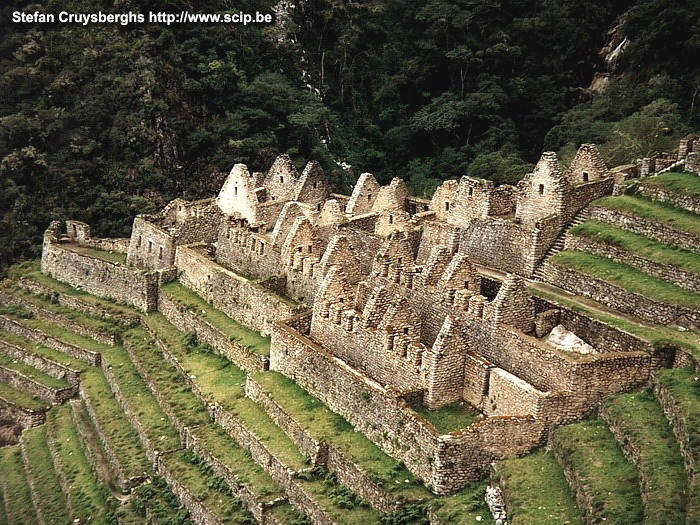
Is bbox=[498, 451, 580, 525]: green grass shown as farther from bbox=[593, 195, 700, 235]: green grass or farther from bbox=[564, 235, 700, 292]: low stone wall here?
bbox=[593, 195, 700, 235]: green grass

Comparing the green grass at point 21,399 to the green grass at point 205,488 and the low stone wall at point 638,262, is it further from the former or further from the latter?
the low stone wall at point 638,262

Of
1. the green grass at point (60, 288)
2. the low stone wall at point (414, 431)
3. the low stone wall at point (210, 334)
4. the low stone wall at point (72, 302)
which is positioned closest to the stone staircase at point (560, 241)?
the low stone wall at point (414, 431)

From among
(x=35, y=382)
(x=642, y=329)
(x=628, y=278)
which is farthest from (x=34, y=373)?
(x=642, y=329)

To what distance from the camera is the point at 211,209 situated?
3506 cm

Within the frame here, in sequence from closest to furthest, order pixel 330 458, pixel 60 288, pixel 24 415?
pixel 330 458 → pixel 24 415 → pixel 60 288

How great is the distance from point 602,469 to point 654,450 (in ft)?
3.23

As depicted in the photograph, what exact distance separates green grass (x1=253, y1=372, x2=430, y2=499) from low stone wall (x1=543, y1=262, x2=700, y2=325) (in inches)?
263

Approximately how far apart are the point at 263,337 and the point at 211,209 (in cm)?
838

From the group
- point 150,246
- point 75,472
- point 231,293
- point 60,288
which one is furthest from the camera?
point 60,288

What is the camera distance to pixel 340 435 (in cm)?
2188

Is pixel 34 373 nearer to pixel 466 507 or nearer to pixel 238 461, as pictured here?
pixel 238 461

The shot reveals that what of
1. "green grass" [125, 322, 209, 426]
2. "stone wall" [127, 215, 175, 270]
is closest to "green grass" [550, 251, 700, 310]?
"green grass" [125, 322, 209, 426]

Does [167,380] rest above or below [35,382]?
above

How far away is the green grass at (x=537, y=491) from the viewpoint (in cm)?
1711
